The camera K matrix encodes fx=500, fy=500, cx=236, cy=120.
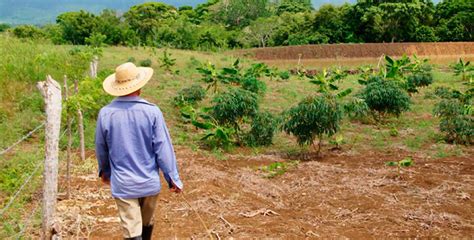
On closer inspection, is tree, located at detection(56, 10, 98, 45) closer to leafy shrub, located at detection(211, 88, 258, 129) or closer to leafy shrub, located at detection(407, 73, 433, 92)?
leafy shrub, located at detection(407, 73, 433, 92)

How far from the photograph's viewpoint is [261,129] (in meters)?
9.69

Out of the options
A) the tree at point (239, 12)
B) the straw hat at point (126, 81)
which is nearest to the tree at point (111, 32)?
the tree at point (239, 12)

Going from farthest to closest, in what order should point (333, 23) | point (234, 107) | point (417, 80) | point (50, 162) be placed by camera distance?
point (333, 23) → point (417, 80) → point (234, 107) → point (50, 162)

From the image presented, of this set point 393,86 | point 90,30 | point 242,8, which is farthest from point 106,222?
point 242,8

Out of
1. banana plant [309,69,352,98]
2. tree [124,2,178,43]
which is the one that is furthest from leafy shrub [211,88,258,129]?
tree [124,2,178,43]

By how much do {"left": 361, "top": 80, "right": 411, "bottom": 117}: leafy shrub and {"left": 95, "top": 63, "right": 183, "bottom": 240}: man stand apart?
8781 mm

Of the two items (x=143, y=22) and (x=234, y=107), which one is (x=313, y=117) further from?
(x=143, y=22)

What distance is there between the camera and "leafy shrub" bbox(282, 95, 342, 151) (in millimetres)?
8742

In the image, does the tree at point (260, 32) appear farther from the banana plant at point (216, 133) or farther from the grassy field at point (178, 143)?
the banana plant at point (216, 133)

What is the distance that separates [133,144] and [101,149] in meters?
0.28

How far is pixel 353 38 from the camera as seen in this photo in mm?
41594

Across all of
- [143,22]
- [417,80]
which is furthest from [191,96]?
[143,22]

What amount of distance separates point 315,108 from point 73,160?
4.10m

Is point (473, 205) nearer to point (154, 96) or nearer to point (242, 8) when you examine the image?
point (154, 96)
